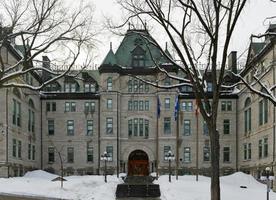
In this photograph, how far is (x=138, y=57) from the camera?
206 feet

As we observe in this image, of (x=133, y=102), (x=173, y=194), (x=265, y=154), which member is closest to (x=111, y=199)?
(x=173, y=194)

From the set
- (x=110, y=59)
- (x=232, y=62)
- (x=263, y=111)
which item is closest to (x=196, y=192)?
(x=263, y=111)

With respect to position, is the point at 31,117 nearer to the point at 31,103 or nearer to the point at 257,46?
the point at 31,103

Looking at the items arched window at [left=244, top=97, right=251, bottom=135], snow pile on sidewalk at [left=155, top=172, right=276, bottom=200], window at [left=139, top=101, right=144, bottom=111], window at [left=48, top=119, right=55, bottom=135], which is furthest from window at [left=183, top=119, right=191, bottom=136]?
snow pile on sidewalk at [left=155, top=172, right=276, bottom=200]

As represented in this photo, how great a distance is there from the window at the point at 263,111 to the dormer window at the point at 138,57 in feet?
58.3

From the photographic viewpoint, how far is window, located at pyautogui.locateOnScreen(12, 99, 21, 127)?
51.8 metres

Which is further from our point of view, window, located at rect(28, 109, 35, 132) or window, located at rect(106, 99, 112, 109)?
window, located at rect(106, 99, 112, 109)

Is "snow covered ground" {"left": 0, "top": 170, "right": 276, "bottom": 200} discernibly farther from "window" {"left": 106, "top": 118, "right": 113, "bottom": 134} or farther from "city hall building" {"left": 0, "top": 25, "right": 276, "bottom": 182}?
"window" {"left": 106, "top": 118, "right": 113, "bottom": 134}

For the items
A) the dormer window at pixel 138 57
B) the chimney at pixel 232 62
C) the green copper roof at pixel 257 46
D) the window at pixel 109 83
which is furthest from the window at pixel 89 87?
the green copper roof at pixel 257 46

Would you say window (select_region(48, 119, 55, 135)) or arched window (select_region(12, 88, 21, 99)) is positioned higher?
arched window (select_region(12, 88, 21, 99))

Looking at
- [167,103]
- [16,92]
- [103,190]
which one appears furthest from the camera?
[167,103]

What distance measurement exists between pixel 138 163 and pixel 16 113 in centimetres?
1867

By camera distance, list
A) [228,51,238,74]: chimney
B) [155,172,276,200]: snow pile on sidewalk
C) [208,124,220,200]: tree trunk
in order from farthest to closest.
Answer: [228,51,238,74]: chimney → [155,172,276,200]: snow pile on sidewalk → [208,124,220,200]: tree trunk

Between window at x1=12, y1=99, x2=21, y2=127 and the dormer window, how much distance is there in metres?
16.1
